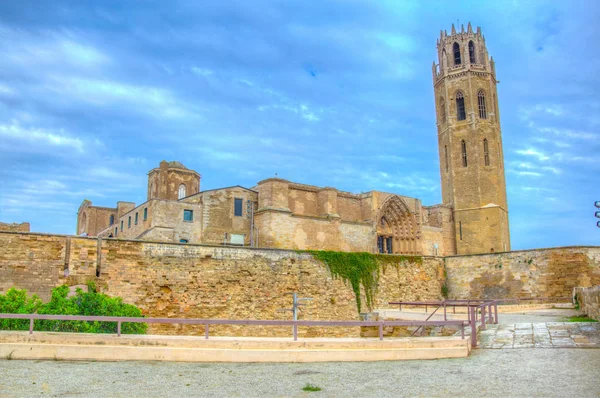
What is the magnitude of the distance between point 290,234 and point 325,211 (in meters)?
3.79

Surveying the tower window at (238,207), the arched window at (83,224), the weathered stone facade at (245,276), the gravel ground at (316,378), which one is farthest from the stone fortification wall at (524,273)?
the arched window at (83,224)

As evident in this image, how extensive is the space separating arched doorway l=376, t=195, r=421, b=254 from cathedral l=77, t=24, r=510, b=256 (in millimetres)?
75

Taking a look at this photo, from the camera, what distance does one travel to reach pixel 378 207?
120 ft

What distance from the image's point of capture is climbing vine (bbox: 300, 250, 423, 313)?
25.2m

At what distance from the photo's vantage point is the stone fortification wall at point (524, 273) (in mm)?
25125

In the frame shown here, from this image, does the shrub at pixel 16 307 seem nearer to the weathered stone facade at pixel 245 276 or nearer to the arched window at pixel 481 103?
the weathered stone facade at pixel 245 276

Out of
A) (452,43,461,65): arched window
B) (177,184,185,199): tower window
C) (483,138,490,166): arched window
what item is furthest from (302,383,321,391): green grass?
(452,43,461,65): arched window

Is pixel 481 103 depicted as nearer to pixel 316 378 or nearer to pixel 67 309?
pixel 67 309

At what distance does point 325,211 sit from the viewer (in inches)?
1324

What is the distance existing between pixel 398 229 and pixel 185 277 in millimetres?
21554

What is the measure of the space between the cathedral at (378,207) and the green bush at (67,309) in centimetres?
1186

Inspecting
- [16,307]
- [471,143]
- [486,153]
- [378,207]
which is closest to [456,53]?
[471,143]

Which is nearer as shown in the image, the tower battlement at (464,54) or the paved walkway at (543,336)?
the paved walkway at (543,336)

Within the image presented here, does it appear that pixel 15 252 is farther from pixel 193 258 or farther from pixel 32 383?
pixel 32 383
